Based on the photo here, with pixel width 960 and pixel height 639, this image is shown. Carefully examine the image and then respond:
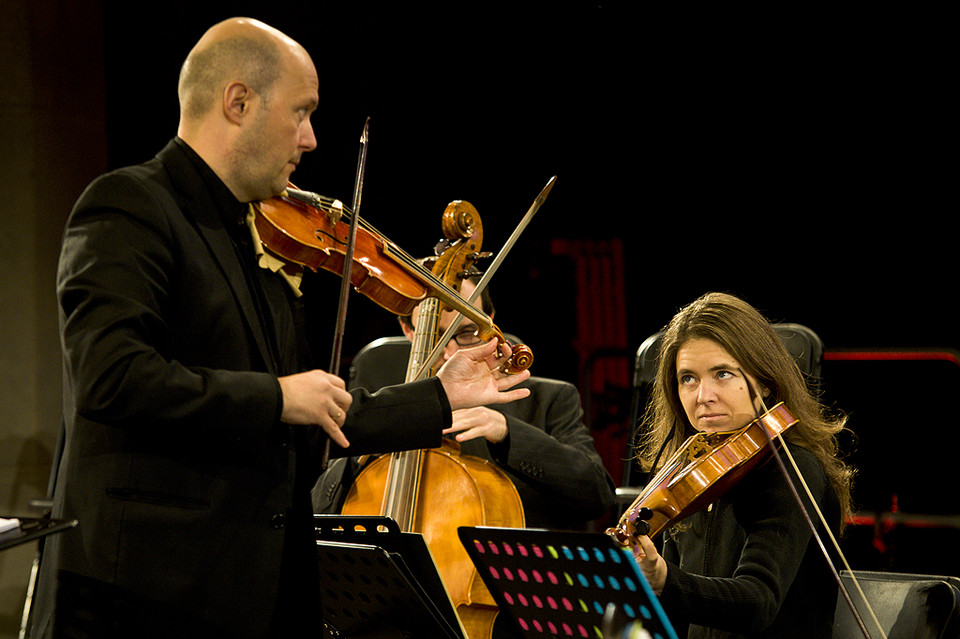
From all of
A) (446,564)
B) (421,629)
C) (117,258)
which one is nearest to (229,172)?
(117,258)

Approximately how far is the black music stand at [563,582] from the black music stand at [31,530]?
0.68 m

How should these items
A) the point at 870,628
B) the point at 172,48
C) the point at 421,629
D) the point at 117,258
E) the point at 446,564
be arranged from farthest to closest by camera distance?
the point at 172,48 → the point at 446,564 → the point at 870,628 → the point at 421,629 → the point at 117,258

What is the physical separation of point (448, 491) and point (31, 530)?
1.33m

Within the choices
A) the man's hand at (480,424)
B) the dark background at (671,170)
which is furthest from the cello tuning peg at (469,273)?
the dark background at (671,170)

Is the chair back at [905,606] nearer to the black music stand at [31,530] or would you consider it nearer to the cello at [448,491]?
the cello at [448,491]

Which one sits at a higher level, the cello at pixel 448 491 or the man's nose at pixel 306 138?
the man's nose at pixel 306 138

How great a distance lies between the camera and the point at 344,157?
4.85 meters

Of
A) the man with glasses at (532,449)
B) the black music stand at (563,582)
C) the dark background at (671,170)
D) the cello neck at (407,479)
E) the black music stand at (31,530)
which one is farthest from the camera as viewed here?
the dark background at (671,170)

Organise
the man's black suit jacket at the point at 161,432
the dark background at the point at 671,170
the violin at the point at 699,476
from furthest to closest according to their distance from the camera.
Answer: the dark background at the point at 671,170 → the violin at the point at 699,476 → the man's black suit jacket at the point at 161,432

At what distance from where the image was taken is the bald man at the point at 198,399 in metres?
1.33

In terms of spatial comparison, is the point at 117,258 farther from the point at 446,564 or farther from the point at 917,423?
the point at 917,423

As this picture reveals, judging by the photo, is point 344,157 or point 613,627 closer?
point 613,627

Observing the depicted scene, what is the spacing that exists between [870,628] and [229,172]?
1.64m

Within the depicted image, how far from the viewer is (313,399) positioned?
1372mm
